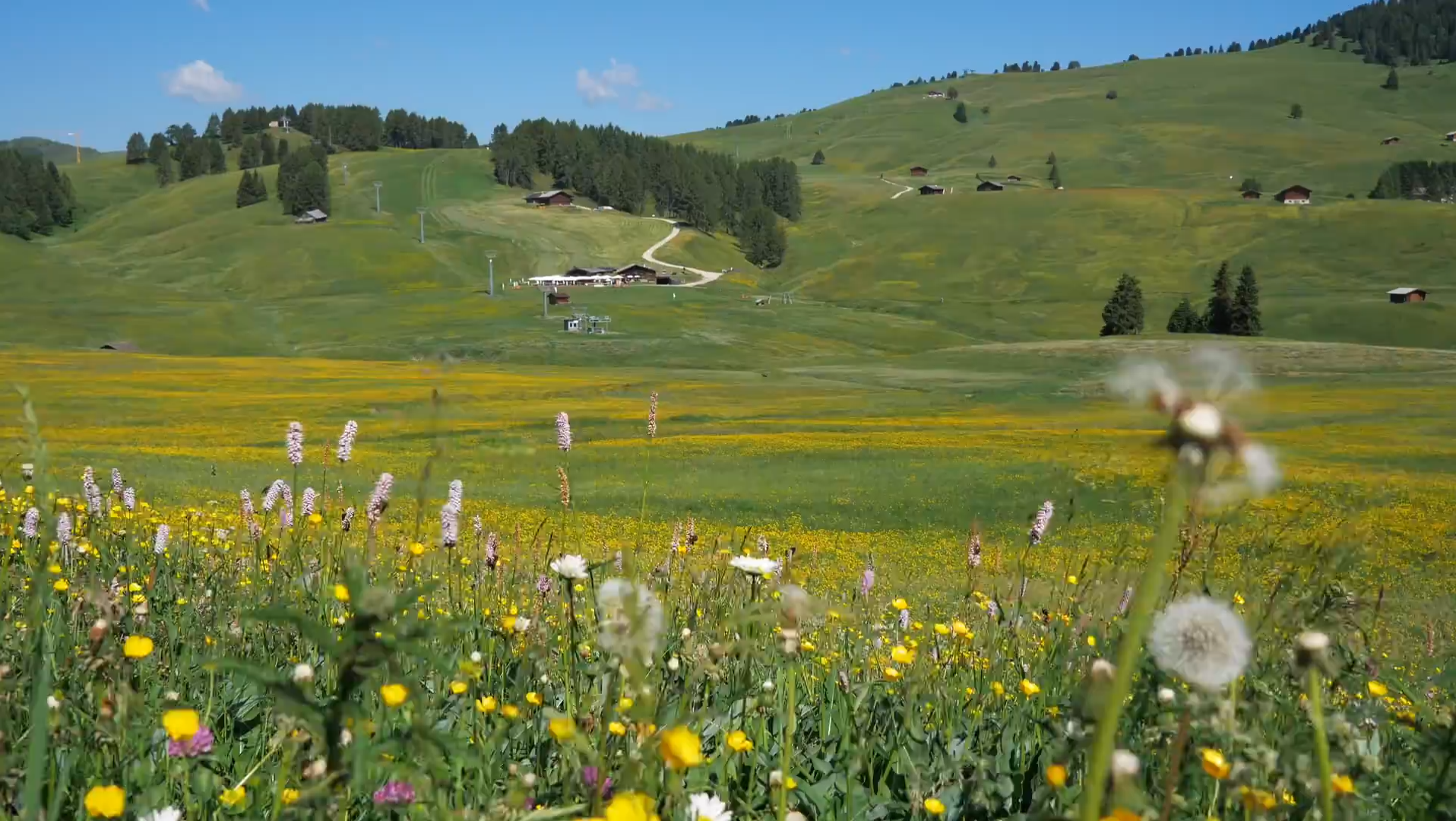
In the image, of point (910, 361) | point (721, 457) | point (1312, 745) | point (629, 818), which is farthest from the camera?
point (910, 361)

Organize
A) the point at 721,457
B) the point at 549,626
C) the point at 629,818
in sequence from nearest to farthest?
the point at 629,818 → the point at 549,626 → the point at 721,457

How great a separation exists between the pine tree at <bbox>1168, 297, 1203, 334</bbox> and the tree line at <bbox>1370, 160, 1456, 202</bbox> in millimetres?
85870

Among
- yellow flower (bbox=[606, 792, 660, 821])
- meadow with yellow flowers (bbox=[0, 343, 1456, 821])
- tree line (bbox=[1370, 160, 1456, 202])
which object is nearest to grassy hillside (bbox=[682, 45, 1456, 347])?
tree line (bbox=[1370, 160, 1456, 202])

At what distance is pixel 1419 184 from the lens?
17550cm

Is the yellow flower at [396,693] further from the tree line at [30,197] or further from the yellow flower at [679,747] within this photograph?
the tree line at [30,197]

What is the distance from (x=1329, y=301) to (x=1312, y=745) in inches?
5290

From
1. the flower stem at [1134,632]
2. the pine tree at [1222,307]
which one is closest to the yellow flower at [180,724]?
the flower stem at [1134,632]

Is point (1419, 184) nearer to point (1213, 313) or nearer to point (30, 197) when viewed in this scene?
point (1213, 313)

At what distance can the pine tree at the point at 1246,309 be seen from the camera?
10588 centimetres

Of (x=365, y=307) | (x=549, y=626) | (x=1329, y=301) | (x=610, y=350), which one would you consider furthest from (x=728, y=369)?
(x=549, y=626)

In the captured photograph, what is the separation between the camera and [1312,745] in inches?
98.3

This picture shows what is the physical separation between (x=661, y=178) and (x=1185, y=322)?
10051 centimetres

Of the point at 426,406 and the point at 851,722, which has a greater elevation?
the point at 426,406

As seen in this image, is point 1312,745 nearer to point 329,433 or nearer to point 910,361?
point 329,433
